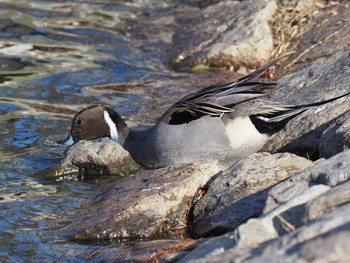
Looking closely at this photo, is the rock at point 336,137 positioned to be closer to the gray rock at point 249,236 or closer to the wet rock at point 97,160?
the gray rock at point 249,236

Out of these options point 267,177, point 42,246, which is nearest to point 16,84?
point 42,246

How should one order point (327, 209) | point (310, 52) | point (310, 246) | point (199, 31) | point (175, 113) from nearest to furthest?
point (310, 246) → point (327, 209) → point (175, 113) → point (310, 52) → point (199, 31)

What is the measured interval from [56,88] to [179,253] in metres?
5.30

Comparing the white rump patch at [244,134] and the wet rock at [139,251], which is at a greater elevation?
the white rump patch at [244,134]

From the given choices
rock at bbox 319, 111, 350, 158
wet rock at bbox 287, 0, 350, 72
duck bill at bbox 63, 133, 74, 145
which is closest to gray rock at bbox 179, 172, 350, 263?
rock at bbox 319, 111, 350, 158

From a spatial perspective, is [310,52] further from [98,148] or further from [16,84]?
[16,84]

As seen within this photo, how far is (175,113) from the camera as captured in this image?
5.47 metres

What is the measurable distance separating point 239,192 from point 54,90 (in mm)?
4900

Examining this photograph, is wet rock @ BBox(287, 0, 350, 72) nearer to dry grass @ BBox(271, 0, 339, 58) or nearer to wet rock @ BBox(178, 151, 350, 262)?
dry grass @ BBox(271, 0, 339, 58)

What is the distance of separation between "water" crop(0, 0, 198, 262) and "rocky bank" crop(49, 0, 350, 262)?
0.88 feet

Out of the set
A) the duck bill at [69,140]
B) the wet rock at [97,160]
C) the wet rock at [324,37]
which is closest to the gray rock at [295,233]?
the wet rock at [97,160]

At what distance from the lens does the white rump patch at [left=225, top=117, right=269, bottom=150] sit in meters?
5.34

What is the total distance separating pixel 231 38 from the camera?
848 centimetres

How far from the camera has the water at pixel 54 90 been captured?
4.64m
